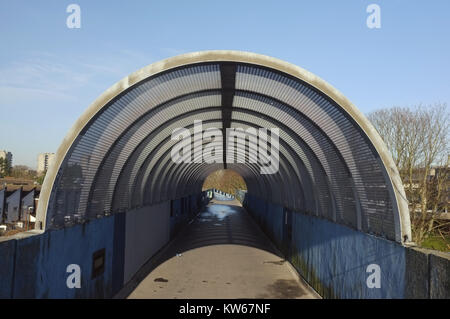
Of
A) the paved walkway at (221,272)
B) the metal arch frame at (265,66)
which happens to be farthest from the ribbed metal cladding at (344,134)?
the paved walkway at (221,272)

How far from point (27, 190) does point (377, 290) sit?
38700mm

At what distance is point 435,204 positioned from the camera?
20.2m

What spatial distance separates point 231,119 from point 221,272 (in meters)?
5.65

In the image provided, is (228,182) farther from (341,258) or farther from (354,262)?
(354,262)

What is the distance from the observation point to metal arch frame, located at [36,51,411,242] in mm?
5945

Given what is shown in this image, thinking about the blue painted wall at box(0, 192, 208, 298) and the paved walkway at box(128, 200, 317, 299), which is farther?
the paved walkway at box(128, 200, 317, 299)

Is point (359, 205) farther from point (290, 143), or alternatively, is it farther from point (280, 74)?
point (290, 143)

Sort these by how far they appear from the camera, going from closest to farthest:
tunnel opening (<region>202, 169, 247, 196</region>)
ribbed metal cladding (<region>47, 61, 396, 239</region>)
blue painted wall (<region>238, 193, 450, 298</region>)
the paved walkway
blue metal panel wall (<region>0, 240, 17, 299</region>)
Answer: blue metal panel wall (<region>0, 240, 17, 299</region>) → blue painted wall (<region>238, 193, 450, 298</region>) → ribbed metal cladding (<region>47, 61, 396, 239</region>) → the paved walkway → tunnel opening (<region>202, 169, 247, 196</region>)

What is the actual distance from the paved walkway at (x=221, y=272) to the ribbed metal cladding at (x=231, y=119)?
2.56m

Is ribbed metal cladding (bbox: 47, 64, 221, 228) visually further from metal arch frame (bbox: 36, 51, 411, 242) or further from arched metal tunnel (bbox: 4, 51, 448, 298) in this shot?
metal arch frame (bbox: 36, 51, 411, 242)

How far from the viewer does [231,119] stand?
12531mm

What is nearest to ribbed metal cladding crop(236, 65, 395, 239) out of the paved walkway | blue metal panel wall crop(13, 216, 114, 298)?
the paved walkway

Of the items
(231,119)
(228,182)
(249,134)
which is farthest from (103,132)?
(228,182)

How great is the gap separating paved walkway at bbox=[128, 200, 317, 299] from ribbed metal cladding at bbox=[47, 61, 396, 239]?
8.38ft
